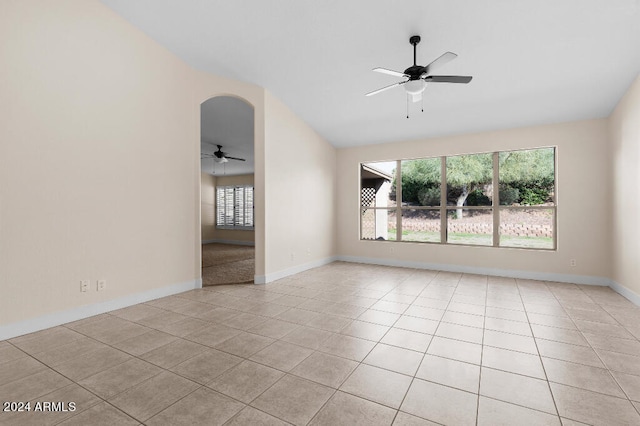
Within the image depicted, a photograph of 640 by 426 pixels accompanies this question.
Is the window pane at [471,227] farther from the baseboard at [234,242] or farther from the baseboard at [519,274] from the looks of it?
the baseboard at [234,242]

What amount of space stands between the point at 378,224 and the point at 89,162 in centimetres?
551

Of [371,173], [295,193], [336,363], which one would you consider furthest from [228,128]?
[336,363]

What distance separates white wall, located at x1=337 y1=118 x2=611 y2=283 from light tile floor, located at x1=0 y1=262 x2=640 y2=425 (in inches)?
46.3

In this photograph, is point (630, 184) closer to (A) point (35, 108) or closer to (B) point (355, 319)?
(B) point (355, 319)

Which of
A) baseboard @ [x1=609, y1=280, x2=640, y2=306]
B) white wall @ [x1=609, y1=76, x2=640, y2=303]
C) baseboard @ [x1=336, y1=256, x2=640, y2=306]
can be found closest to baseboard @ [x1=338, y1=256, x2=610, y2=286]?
baseboard @ [x1=336, y1=256, x2=640, y2=306]

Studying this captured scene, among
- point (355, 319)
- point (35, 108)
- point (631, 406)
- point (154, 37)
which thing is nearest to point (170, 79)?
point (154, 37)

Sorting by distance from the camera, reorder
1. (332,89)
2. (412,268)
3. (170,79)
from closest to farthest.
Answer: (170,79) < (332,89) < (412,268)

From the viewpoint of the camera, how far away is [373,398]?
1.94 metres

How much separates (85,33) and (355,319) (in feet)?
14.8

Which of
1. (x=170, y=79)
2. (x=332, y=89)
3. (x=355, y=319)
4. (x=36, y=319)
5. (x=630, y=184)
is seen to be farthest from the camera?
(x=332, y=89)

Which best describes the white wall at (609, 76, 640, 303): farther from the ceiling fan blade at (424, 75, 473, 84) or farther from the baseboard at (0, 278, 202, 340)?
the baseboard at (0, 278, 202, 340)

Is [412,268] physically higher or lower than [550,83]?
lower

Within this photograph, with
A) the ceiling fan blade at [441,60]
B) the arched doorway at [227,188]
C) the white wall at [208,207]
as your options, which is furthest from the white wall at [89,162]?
the white wall at [208,207]

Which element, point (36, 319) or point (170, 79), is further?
point (170, 79)
